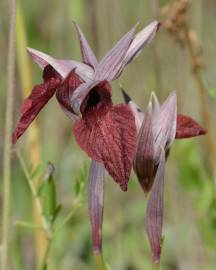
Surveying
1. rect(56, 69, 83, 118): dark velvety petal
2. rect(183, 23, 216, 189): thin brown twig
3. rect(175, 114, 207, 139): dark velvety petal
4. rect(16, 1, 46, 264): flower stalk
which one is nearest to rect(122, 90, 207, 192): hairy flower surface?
rect(175, 114, 207, 139): dark velvety petal

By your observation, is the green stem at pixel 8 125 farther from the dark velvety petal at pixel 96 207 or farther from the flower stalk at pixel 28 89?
the flower stalk at pixel 28 89

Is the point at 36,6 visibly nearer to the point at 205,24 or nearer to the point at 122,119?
the point at 205,24

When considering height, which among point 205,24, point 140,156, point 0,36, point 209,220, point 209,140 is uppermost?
point 140,156

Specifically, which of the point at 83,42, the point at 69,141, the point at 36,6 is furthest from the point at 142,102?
the point at 83,42

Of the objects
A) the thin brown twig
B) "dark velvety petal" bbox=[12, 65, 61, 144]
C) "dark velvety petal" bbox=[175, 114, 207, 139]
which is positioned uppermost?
"dark velvety petal" bbox=[12, 65, 61, 144]

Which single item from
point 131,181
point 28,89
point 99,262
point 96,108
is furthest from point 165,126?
point 131,181

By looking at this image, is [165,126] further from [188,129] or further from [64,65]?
[64,65]

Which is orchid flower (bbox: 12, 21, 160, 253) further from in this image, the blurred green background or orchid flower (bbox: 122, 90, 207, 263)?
the blurred green background
